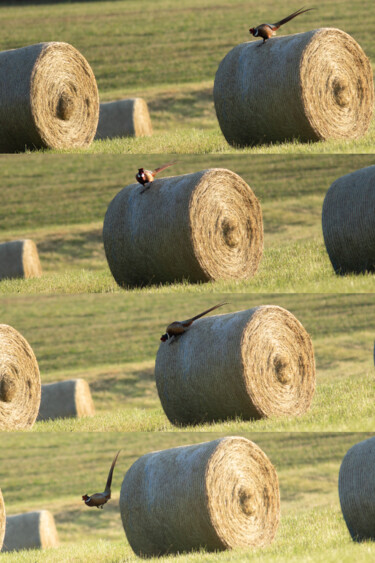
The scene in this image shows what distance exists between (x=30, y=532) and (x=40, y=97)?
6224 mm

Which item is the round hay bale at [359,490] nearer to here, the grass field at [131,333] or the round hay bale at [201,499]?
the round hay bale at [201,499]

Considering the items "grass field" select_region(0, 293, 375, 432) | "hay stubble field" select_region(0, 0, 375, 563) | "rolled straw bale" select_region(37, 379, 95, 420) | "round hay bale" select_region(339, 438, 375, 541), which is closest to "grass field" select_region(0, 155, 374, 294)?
"hay stubble field" select_region(0, 0, 375, 563)

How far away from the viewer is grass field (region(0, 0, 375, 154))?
24625 millimetres

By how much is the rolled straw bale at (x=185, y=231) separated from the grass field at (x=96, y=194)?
2807 mm

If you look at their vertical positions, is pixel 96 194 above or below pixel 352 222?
below

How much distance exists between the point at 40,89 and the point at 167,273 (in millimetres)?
3070

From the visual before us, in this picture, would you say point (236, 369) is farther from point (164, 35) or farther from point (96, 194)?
point (164, 35)

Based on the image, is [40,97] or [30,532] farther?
[30,532]

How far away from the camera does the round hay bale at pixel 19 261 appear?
60.1ft

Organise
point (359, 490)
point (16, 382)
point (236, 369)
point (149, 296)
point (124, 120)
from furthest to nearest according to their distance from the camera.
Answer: point (149, 296) < point (124, 120) < point (16, 382) < point (236, 369) < point (359, 490)

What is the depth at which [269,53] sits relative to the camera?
49.9ft

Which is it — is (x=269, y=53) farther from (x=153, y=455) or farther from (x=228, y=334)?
(x=153, y=455)

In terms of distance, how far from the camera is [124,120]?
64.1 feet

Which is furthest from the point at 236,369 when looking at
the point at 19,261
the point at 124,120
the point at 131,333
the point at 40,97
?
the point at 131,333
